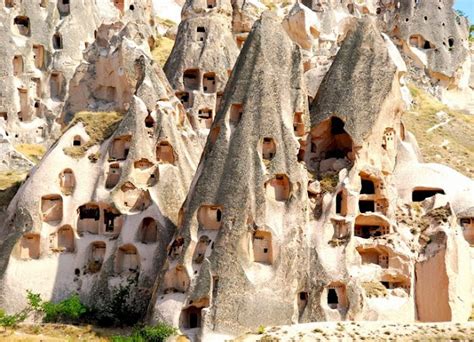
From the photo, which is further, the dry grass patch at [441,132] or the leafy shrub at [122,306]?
the dry grass patch at [441,132]

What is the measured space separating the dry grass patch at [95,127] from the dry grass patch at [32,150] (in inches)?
657

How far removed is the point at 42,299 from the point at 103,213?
505 centimetres

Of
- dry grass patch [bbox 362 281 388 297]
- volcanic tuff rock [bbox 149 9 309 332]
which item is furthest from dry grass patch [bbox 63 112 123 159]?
dry grass patch [bbox 362 281 388 297]

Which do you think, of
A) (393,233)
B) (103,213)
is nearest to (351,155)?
(393,233)

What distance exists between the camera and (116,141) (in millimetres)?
44906

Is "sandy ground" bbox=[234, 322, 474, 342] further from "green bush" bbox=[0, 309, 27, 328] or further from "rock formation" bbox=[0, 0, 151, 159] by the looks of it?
"rock formation" bbox=[0, 0, 151, 159]

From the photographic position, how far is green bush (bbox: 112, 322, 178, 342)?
116ft

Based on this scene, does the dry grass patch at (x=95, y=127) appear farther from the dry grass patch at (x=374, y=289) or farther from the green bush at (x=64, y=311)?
the dry grass patch at (x=374, y=289)

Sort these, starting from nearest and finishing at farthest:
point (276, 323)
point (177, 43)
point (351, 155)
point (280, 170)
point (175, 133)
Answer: point (276, 323) → point (280, 170) → point (351, 155) → point (175, 133) → point (177, 43)

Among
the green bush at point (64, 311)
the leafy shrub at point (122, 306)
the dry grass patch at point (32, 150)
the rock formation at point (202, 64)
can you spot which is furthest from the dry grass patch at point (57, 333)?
the dry grass patch at point (32, 150)

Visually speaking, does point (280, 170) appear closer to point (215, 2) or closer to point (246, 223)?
point (246, 223)

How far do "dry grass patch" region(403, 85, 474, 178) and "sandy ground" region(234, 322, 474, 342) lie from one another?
916 inches

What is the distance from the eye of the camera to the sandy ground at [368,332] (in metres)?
33.6

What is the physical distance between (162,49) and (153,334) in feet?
139
